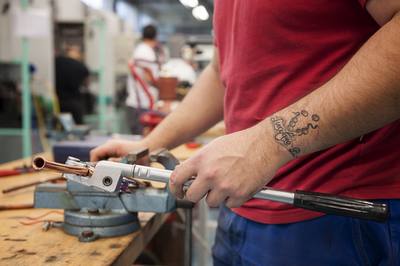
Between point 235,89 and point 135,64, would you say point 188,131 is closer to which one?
point 235,89

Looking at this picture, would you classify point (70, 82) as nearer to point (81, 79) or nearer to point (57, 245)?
point (81, 79)

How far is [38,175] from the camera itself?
131 cm

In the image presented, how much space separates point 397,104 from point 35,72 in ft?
14.3

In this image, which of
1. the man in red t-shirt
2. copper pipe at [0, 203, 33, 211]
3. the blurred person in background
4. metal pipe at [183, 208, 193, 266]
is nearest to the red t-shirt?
the man in red t-shirt

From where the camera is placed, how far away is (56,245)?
2.31ft

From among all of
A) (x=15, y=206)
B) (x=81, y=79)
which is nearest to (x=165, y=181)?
(x=15, y=206)

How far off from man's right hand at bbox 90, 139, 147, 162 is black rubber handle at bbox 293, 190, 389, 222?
46 cm

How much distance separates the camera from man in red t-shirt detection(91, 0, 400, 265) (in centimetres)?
56

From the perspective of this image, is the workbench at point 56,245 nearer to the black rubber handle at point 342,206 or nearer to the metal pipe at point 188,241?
the metal pipe at point 188,241

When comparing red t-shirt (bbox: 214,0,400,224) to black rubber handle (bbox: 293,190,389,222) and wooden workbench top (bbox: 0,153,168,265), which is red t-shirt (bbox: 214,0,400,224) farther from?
wooden workbench top (bbox: 0,153,168,265)

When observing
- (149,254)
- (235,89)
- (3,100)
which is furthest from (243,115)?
(3,100)

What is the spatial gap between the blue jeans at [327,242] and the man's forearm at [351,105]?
0.52 feet

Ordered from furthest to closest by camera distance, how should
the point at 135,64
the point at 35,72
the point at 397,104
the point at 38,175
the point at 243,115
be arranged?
the point at 35,72, the point at 135,64, the point at 38,175, the point at 243,115, the point at 397,104

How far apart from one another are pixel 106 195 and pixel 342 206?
0.40m
